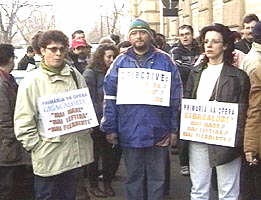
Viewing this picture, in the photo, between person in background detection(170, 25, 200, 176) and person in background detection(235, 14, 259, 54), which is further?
person in background detection(170, 25, 200, 176)

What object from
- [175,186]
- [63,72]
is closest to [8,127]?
[63,72]

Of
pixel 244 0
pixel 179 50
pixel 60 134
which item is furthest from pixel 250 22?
pixel 244 0

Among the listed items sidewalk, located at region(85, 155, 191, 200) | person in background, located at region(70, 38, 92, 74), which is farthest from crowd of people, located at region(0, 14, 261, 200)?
person in background, located at region(70, 38, 92, 74)

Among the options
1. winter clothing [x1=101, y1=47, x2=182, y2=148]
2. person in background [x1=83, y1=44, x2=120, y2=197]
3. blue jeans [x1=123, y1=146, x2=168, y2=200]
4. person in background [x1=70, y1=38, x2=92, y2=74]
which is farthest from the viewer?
person in background [x1=70, y1=38, x2=92, y2=74]

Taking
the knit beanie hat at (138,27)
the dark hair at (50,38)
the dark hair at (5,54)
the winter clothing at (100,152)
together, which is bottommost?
the winter clothing at (100,152)

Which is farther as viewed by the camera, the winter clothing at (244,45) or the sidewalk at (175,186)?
the winter clothing at (244,45)

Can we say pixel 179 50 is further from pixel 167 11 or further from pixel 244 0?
pixel 167 11

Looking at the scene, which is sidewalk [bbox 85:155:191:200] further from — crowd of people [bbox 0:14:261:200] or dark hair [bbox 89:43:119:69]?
dark hair [bbox 89:43:119:69]

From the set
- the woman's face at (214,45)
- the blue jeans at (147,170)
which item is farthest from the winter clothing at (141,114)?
the woman's face at (214,45)

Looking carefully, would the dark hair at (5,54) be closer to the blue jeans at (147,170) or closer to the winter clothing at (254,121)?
the blue jeans at (147,170)

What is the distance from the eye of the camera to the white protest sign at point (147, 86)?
4.73 metres

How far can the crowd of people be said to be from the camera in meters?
4.39

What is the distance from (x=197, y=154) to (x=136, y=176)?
2.00 feet

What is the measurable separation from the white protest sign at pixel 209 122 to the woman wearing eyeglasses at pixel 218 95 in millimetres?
42
